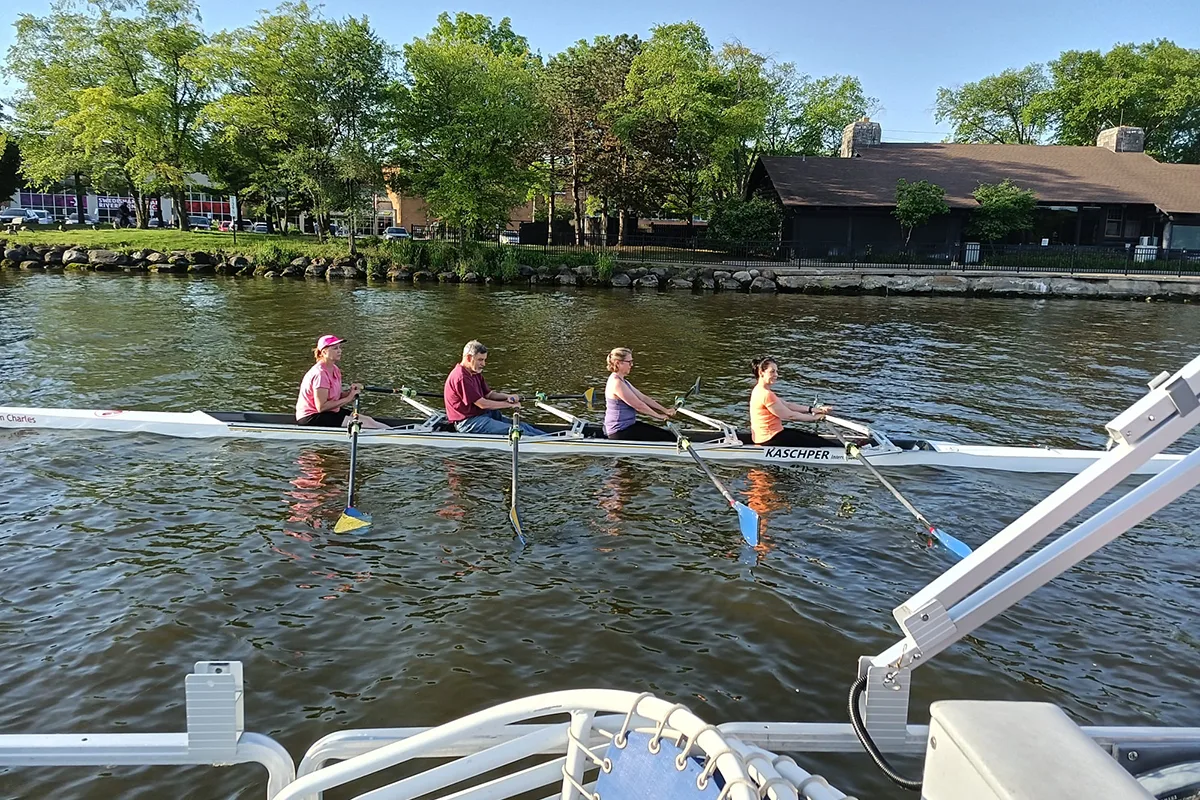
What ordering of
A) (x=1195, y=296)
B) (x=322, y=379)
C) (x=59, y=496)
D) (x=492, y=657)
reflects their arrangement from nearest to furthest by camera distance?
1. (x=492, y=657)
2. (x=59, y=496)
3. (x=322, y=379)
4. (x=1195, y=296)

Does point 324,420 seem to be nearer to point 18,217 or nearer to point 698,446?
point 698,446

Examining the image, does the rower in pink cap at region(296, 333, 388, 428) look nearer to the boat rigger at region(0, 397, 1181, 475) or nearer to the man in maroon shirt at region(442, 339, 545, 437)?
the boat rigger at region(0, 397, 1181, 475)

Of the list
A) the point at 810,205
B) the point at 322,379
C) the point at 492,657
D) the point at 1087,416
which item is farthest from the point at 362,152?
the point at 492,657

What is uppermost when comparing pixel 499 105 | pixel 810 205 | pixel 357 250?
pixel 499 105

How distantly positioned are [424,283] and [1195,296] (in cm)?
3433

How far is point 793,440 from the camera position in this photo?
36.5 ft

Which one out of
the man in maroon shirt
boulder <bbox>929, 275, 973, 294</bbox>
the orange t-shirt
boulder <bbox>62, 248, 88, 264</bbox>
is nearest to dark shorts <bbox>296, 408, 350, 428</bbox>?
the man in maroon shirt

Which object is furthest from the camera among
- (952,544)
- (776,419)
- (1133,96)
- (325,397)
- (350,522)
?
(1133,96)

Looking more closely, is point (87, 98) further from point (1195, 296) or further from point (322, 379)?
point (1195, 296)

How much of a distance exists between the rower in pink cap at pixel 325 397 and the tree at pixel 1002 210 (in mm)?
37529

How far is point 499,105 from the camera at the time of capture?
38219 mm

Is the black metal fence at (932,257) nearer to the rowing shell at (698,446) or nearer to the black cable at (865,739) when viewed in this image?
the rowing shell at (698,446)

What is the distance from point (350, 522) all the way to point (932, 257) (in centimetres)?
3805

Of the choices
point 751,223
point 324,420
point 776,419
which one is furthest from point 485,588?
point 751,223
